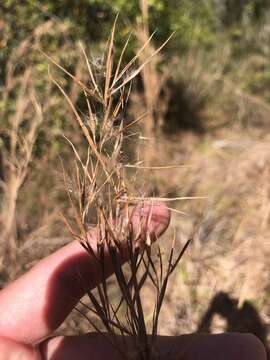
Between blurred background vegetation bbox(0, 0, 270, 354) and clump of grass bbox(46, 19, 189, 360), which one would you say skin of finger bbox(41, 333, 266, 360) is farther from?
blurred background vegetation bbox(0, 0, 270, 354)

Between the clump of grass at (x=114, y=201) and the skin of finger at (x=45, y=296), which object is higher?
the clump of grass at (x=114, y=201)

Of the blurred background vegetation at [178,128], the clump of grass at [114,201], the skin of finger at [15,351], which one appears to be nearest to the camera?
the clump of grass at [114,201]

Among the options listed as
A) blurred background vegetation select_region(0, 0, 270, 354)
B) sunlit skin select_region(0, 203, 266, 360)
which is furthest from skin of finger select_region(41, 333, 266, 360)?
blurred background vegetation select_region(0, 0, 270, 354)

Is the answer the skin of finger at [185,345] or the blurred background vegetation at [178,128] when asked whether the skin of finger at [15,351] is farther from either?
the blurred background vegetation at [178,128]

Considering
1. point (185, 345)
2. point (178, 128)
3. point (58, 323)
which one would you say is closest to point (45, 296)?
point (58, 323)

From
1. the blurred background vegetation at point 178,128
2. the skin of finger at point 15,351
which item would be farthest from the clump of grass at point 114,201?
the skin of finger at point 15,351

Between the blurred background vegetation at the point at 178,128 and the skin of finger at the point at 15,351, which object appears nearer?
the skin of finger at the point at 15,351

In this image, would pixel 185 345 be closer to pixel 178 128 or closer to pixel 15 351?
pixel 15 351
